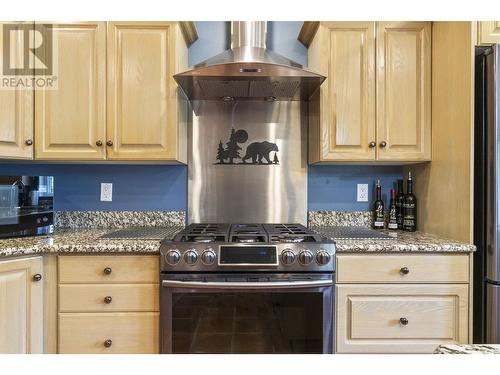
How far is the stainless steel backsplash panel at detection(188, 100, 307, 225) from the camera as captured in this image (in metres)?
2.14

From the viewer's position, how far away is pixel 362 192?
217cm

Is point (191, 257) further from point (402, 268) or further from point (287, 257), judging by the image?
point (402, 268)

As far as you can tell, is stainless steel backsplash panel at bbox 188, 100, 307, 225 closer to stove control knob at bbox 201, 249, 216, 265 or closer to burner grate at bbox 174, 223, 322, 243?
burner grate at bbox 174, 223, 322, 243

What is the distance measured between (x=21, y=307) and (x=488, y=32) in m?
2.64

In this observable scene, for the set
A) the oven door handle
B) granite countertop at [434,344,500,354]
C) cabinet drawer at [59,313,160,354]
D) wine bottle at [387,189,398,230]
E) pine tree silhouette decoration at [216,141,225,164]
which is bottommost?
cabinet drawer at [59,313,160,354]

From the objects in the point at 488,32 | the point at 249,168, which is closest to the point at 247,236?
the point at 249,168

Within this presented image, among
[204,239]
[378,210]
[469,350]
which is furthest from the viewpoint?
[378,210]

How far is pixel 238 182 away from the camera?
2.15 m

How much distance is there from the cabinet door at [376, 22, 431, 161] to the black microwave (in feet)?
6.51

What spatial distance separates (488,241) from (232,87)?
5.24 feet

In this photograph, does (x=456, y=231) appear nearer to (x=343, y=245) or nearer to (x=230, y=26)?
(x=343, y=245)

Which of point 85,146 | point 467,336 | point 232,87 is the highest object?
point 232,87

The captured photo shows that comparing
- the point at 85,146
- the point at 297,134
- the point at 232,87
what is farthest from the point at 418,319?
the point at 85,146

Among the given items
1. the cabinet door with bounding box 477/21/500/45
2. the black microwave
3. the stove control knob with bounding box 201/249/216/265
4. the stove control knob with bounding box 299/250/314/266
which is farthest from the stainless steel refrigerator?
the black microwave
